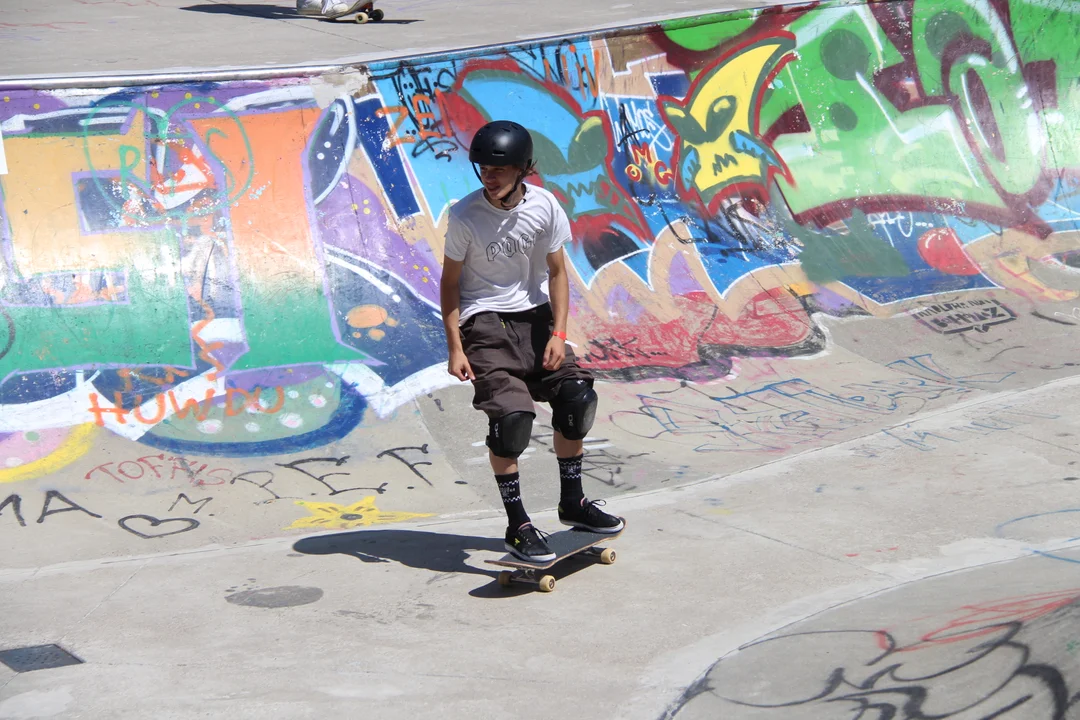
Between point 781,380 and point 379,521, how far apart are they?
10.6 feet

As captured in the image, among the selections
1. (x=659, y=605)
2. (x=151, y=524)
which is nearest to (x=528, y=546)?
(x=659, y=605)

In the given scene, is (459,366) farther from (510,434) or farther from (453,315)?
(510,434)

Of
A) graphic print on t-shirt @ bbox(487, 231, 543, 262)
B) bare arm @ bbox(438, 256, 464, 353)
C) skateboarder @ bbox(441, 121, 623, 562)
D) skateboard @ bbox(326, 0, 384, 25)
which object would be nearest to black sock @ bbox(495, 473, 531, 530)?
skateboarder @ bbox(441, 121, 623, 562)

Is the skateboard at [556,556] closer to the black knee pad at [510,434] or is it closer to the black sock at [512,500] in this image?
the black sock at [512,500]

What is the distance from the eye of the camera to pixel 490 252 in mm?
4656

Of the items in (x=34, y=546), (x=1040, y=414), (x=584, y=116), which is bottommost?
(x=1040, y=414)

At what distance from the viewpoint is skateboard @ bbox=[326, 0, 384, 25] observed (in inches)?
488

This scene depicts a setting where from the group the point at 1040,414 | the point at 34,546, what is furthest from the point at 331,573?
the point at 1040,414

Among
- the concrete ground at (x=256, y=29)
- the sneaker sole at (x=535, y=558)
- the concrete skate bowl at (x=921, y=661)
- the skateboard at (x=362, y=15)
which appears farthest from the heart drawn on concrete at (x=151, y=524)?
the skateboard at (x=362, y=15)

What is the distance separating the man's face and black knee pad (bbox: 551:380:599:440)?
0.83 m

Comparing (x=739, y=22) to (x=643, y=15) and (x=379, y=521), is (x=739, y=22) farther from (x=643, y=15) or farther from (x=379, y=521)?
(x=379, y=521)

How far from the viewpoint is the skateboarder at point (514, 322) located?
4.52 metres

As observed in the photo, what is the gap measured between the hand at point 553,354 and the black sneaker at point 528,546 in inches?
26.4

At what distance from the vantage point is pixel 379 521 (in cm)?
Result: 549
